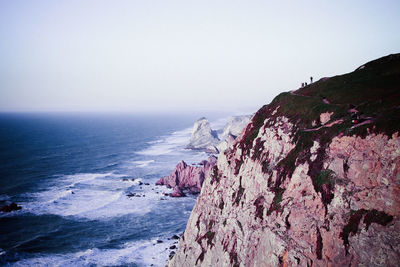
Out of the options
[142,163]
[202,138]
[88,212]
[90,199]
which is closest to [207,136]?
[202,138]

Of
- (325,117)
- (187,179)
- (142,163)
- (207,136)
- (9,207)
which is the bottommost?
(187,179)

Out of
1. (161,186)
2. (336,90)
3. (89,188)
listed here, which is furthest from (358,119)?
(89,188)

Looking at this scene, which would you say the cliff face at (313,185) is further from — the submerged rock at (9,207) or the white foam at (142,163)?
the white foam at (142,163)

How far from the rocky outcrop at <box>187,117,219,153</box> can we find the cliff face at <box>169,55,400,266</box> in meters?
101

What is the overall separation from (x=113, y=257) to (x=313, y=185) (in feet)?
115

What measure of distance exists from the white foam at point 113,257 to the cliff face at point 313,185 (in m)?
7.07

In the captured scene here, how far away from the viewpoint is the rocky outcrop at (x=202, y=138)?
143 meters

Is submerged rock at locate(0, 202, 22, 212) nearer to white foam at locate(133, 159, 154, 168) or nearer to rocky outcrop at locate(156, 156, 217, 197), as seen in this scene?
rocky outcrop at locate(156, 156, 217, 197)

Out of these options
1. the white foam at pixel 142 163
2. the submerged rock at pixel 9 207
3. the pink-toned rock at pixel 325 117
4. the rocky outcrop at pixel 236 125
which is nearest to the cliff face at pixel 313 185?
the pink-toned rock at pixel 325 117

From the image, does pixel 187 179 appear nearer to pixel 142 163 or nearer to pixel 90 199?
pixel 90 199

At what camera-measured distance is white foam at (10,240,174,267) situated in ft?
140

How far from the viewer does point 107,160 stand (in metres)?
115

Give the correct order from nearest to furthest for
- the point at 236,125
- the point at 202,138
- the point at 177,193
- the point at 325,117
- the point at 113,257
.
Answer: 1. the point at 325,117
2. the point at 113,257
3. the point at 177,193
4. the point at 202,138
5. the point at 236,125

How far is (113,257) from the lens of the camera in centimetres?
4434
